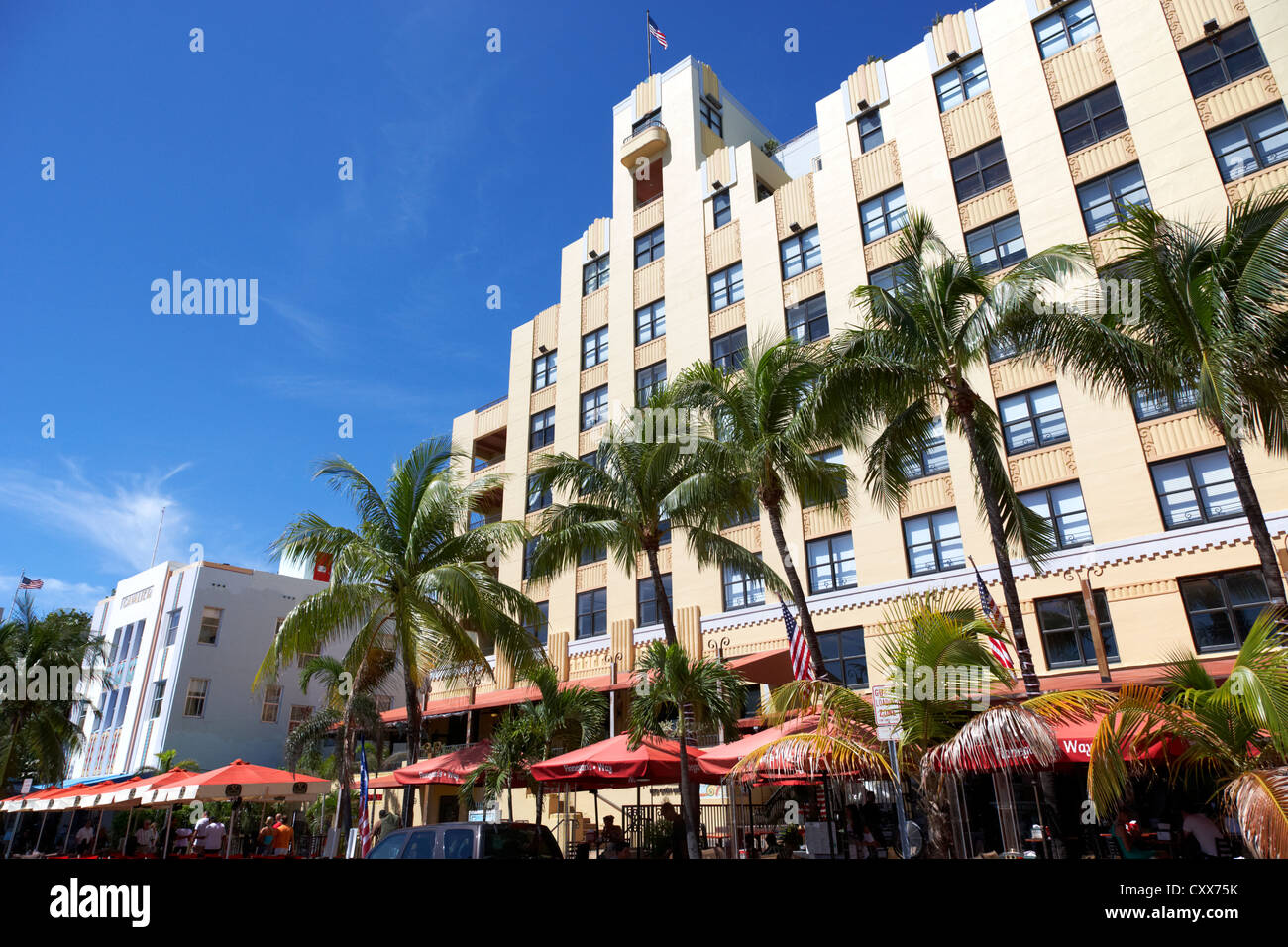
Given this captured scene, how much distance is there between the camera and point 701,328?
30281 millimetres

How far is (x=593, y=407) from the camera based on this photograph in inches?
1323

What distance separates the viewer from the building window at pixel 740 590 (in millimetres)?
25578

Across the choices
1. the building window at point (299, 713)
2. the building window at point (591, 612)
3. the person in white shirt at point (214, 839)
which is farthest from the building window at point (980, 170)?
the building window at point (299, 713)

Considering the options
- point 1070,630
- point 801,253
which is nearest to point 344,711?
point 801,253

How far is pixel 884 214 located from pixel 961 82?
4.84 metres

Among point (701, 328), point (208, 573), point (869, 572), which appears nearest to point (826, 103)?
point (701, 328)

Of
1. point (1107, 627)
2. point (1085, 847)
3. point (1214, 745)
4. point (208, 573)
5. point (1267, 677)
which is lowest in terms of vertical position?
point (1085, 847)

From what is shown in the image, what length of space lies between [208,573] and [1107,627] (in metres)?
41.4

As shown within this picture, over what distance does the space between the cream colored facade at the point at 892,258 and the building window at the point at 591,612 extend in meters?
0.34

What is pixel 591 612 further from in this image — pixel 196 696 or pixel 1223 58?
pixel 1223 58

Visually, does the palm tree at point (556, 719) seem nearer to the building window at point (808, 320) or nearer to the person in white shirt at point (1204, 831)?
the person in white shirt at point (1204, 831)

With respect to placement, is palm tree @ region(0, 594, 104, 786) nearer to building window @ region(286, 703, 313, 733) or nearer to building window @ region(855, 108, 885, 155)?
building window @ region(286, 703, 313, 733)
